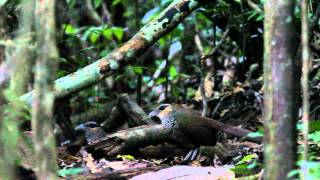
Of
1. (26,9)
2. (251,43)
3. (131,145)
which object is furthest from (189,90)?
(26,9)

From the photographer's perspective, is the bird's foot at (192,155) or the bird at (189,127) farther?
the bird at (189,127)

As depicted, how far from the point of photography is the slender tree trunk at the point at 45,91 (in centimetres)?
186

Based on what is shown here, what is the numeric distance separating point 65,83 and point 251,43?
9.21ft

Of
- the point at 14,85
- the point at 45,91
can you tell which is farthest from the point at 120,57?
the point at 45,91

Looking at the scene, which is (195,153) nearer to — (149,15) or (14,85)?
(149,15)

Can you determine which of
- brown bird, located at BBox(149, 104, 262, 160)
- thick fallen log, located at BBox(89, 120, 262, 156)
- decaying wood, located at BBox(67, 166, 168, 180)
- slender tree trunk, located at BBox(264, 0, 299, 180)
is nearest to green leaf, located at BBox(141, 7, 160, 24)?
brown bird, located at BBox(149, 104, 262, 160)

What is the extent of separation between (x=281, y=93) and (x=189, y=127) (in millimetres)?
2238

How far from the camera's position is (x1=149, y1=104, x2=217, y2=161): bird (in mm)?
4082

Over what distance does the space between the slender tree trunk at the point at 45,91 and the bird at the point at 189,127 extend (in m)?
2.18

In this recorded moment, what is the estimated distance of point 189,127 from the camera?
414cm

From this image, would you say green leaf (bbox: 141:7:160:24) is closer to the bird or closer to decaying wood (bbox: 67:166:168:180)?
the bird

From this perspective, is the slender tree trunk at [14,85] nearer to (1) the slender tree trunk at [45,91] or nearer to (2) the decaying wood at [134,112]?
(1) the slender tree trunk at [45,91]

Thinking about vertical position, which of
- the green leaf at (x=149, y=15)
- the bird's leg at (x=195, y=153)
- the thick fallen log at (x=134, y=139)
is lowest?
the bird's leg at (x=195, y=153)

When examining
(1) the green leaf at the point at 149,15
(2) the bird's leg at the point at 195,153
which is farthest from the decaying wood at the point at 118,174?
(1) the green leaf at the point at 149,15
